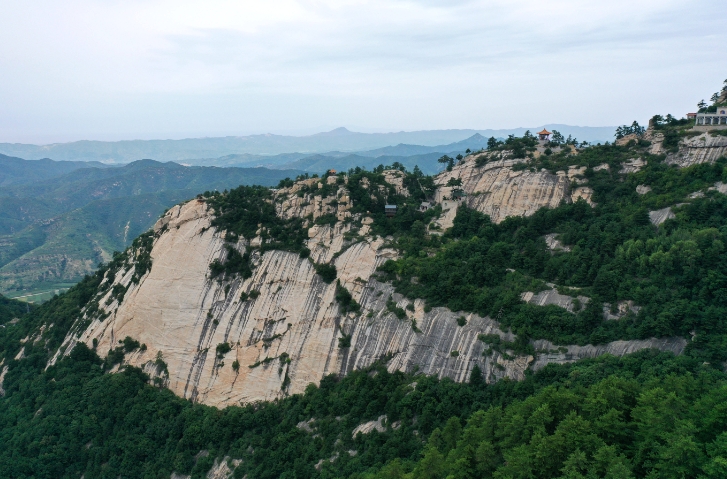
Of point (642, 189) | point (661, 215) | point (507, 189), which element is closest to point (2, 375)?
point (507, 189)

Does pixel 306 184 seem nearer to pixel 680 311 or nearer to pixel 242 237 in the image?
pixel 242 237

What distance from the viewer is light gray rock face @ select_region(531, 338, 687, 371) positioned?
27375 mm

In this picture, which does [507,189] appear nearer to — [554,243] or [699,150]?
[554,243]

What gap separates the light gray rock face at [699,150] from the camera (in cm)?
3719

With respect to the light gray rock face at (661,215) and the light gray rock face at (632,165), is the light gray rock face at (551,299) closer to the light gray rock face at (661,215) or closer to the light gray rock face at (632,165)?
the light gray rock face at (661,215)

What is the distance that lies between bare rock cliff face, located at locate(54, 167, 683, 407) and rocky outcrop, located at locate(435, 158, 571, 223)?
9 centimetres

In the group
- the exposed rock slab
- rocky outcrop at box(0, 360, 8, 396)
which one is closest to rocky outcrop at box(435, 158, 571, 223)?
the exposed rock slab

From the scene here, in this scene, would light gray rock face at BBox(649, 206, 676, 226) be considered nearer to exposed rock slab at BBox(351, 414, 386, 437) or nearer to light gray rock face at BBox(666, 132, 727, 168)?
light gray rock face at BBox(666, 132, 727, 168)

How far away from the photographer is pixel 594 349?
29.0 m

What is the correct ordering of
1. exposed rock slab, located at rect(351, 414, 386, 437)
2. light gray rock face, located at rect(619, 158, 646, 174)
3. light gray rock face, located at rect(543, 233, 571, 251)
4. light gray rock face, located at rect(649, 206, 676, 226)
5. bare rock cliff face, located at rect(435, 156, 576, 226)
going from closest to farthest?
exposed rock slab, located at rect(351, 414, 386, 437)
light gray rock face, located at rect(649, 206, 676, 226)
light gray rock face, located at rect(543, 233, 571, 251)
light gray rock face, located at rect(619, 158, 646, 174)
bare rock cliff face, located at rect(435, 156, 576, 226)

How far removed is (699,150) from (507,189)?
46.2 feet

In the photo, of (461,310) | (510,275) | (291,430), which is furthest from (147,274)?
(510,275)

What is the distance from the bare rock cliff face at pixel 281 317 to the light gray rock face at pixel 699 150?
8142 millimetres

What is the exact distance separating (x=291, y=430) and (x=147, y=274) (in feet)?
70.1
